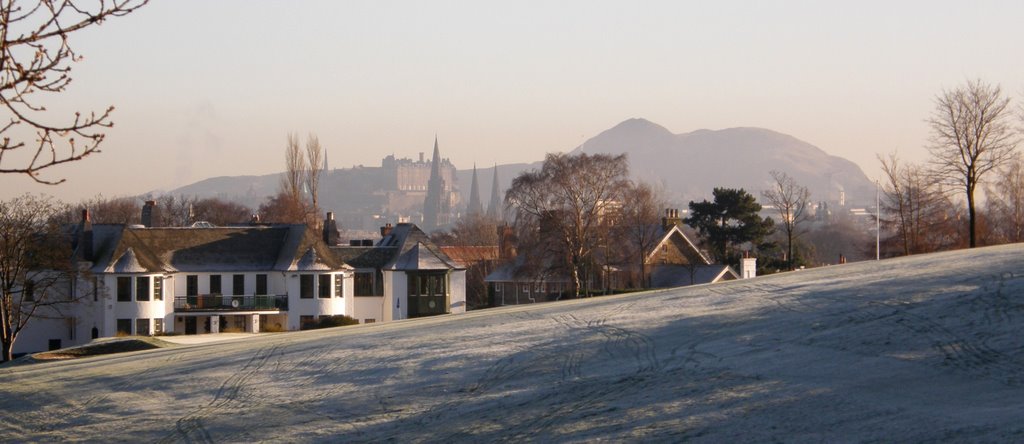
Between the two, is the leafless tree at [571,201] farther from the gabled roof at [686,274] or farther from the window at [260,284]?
the window at [260,284]

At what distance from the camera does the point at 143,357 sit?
39750mm

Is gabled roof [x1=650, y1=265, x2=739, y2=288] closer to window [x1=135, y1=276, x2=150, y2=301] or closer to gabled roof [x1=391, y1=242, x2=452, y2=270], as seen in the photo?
gabled roof [x1=391, y1=242, x2=452, y2=270]

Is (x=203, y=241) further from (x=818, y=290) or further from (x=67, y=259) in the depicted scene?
(x=818, y=290)

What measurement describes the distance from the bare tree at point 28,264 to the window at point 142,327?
197 inches

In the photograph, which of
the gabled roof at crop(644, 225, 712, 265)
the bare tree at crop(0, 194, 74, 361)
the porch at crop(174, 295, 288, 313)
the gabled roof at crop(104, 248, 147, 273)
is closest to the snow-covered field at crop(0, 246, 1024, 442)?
the bare tree at crop(0, 194, 74, 361)

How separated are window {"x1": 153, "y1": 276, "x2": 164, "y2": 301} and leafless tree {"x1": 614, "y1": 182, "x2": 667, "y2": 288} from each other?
104 ft

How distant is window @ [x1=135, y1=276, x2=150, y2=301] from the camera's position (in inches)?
3046

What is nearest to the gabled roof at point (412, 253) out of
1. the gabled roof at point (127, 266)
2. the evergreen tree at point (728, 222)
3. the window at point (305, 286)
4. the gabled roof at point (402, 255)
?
the gabled roof at point (402, 255)

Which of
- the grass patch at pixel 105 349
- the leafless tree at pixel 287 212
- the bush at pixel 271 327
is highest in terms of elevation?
the leafless tree at pixel 287 212

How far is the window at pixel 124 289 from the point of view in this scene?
253 ft

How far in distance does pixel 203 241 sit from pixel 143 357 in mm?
45136

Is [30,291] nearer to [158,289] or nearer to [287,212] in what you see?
[158,289]

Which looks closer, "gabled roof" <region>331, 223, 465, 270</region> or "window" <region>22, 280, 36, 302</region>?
"window" <region>22, 280, 36, 302</region>

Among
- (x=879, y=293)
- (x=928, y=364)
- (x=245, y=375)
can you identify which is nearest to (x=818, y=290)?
(x=879, y=293)
